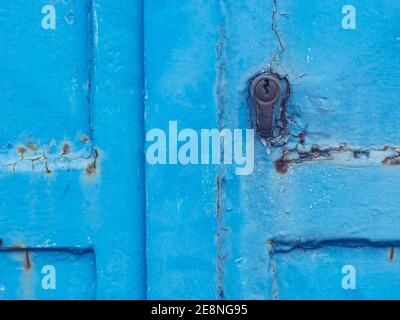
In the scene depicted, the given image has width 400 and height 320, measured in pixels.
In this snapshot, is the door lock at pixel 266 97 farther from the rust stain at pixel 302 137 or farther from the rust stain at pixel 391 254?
the rust stain at pixel 391 254

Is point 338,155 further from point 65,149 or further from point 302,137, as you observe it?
point 65,149

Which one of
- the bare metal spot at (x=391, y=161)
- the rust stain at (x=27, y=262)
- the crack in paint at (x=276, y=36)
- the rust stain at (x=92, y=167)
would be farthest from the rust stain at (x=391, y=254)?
the rust stain at (x=27, y=262)

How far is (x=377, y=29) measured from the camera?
3.91 ft

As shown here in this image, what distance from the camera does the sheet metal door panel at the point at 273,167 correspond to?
1.19 metres

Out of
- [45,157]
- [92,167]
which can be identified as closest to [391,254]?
[92,167]

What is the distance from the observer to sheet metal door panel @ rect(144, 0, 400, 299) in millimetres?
1188

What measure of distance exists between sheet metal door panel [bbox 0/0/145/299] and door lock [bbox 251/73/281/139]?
0.83 ft

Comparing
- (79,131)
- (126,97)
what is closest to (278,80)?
(126,97)

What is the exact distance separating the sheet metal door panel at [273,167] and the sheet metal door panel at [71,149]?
56 mm

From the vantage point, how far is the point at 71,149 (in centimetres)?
122

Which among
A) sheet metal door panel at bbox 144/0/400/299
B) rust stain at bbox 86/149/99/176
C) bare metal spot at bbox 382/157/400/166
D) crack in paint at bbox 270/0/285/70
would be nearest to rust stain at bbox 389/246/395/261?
sheet metal door panel at bbox 144/0/400/299

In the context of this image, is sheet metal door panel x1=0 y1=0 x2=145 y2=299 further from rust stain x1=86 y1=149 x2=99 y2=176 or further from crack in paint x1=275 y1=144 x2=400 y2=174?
crack in paint x1=275 y1=144 x2=400 y2=174
